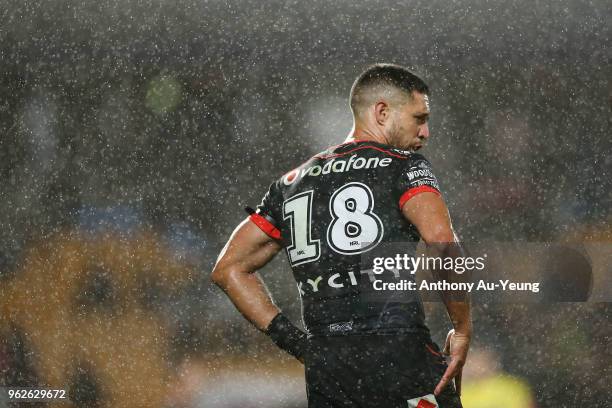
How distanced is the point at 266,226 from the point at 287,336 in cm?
29

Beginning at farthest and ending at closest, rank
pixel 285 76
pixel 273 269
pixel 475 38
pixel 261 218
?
1. pixel 273 269
2. pixel 475 38
3. pixel 285 76
4. pixel 261 218

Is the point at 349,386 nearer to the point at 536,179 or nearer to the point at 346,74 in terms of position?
the point at 346,74

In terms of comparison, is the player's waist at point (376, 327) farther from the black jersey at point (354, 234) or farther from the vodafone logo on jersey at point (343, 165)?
the vodafone logo on jersey at point (343, 165)

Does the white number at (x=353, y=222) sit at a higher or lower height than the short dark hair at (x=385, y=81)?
lower

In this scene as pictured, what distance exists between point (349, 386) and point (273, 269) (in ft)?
15.5

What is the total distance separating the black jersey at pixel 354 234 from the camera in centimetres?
157

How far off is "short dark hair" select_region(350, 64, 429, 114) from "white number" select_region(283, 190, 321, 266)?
304 mm

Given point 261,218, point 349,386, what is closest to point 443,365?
point 349,386

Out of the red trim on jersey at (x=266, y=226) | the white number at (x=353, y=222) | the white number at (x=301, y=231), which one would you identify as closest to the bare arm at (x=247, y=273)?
the red trim on jersey at (x=266, y=226)

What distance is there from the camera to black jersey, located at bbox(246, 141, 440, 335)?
61.9 inches

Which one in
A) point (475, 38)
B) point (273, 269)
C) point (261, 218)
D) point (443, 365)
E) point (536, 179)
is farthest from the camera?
point (536, 179)

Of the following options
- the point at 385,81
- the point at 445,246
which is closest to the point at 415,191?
the point at 445,246

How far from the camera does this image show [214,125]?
5.23m

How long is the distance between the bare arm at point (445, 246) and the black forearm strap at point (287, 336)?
350 mm
